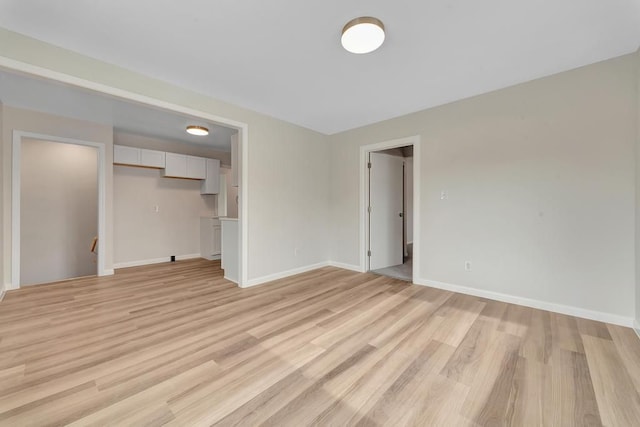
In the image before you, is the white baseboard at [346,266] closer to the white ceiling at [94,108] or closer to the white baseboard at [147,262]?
the white ceiling at [94,108]

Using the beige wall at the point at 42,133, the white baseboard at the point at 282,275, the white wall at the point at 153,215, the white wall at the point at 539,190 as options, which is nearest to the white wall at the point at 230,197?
the white wall at the point at 153,215

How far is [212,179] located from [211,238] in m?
1.34

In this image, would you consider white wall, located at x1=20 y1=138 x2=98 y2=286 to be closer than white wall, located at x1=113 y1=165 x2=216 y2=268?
Yes

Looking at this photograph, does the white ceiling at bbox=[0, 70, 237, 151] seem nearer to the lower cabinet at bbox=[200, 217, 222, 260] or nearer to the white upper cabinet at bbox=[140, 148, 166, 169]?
the white upper cabinet at bbox=[140, 148, 166, 169]

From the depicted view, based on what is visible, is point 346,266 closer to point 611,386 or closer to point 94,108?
point 611,386

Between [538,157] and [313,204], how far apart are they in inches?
122

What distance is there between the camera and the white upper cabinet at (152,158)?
4652mm

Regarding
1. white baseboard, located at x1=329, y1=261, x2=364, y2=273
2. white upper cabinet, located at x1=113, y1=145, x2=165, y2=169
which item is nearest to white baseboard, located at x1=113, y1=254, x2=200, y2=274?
white upper cabinet, located at x1=113, y1=145, x2=165, y2=169

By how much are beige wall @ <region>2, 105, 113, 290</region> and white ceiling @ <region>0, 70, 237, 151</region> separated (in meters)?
0.10

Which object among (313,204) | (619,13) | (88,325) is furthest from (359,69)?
(88,325)

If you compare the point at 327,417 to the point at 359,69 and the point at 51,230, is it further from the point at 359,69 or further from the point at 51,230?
the point at 51,230

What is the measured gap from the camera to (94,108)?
3426 millimetres

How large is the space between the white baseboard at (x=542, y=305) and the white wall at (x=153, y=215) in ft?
16.5

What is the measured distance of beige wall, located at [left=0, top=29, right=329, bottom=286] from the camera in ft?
7.36
